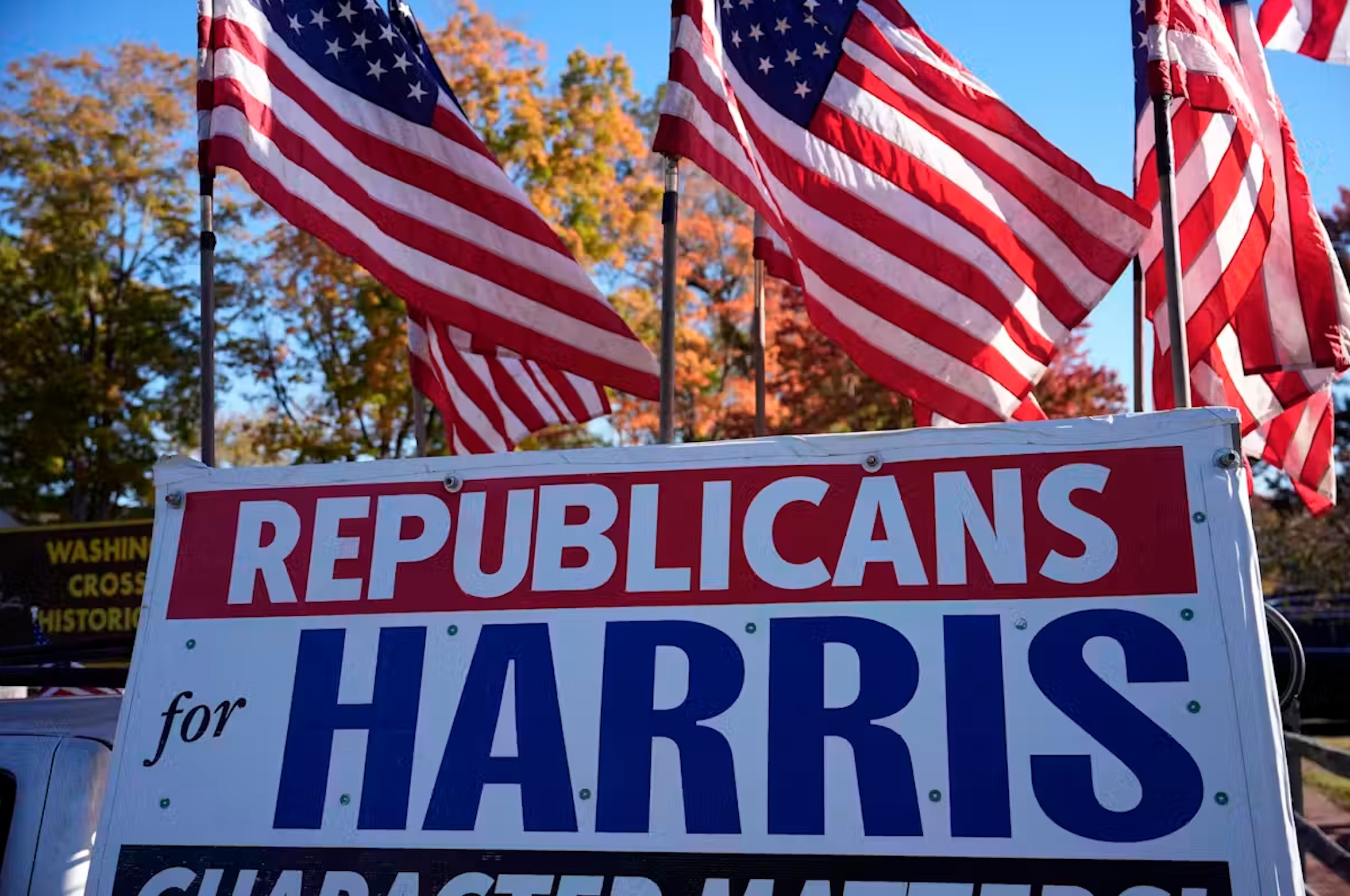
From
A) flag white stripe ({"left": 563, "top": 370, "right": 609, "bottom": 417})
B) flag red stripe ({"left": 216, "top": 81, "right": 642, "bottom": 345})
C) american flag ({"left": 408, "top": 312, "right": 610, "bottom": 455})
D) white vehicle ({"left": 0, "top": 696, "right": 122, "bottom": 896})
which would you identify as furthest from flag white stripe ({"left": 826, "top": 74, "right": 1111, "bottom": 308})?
white vehicle ({"left": 0, "top": 696, "right": 122, "bottom": 896})

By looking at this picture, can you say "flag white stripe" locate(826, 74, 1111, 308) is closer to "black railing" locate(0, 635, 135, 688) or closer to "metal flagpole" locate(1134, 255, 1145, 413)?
"metal flagpole" locate(1134, 255, 1145, 413)

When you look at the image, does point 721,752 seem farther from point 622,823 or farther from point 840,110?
point 840,110

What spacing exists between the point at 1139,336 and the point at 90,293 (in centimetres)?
2204

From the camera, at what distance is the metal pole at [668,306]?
4.83 metres

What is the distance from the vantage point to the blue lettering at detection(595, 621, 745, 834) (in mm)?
2773

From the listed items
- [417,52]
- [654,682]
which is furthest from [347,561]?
[417,52]

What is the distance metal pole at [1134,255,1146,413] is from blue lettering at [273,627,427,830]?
12.0ft

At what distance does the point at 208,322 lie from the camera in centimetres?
525

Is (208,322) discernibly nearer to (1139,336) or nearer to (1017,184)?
(1017,184)

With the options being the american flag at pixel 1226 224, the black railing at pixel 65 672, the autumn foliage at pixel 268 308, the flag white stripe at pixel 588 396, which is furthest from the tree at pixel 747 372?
the black railing at pixel 65 672

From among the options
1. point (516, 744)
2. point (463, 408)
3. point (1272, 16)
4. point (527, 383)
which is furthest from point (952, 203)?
point (516, 744)

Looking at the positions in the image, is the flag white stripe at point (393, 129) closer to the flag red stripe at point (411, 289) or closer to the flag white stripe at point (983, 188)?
the flag red stripe at point (411, 289)

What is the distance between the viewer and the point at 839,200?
561 cm

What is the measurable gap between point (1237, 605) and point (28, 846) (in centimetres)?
289
